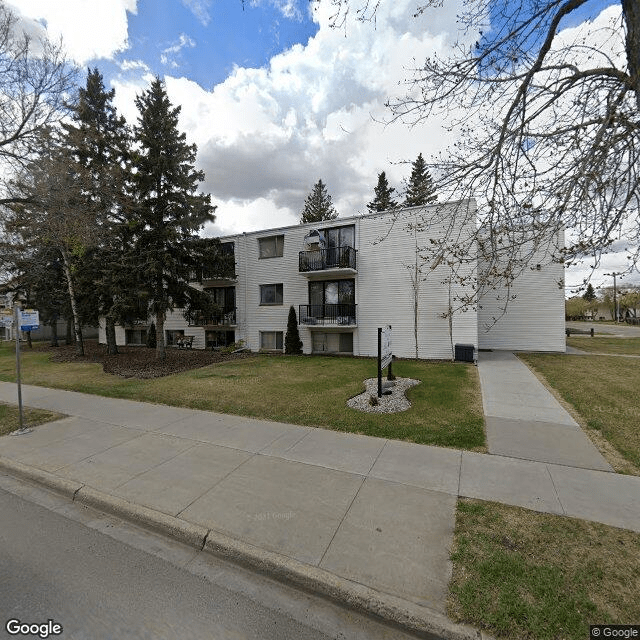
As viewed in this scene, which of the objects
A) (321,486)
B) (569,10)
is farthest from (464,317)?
(321,486)

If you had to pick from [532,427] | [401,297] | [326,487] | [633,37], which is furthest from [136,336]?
[633,37]

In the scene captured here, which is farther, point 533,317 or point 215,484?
point 533,317

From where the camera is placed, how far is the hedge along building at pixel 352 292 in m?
15.1

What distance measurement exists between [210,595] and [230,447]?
2.72 m

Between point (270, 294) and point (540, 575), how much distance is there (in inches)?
689

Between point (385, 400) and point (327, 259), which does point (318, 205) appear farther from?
point (385, 400)

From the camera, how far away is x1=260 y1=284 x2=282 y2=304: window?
18703 millimetres

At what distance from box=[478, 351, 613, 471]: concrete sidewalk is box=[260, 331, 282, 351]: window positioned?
1166 centimetres

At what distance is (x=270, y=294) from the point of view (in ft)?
62.2

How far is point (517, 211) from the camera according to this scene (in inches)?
172

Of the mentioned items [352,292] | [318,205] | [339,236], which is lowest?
[352,292]

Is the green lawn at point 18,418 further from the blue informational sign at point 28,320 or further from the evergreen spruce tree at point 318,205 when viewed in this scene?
the evergreen spruce tree at point 318,205

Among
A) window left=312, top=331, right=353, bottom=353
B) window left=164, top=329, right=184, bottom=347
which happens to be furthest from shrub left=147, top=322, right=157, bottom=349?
window left=312, top=331, right=353, bottom=353

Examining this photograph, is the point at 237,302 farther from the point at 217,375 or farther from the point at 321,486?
the point at 321,486
